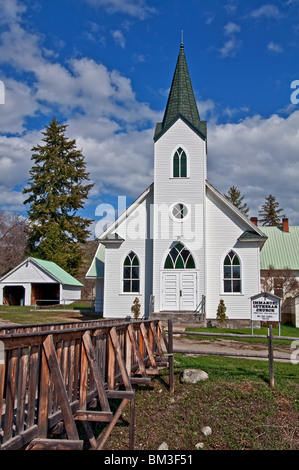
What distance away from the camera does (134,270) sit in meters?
21.2

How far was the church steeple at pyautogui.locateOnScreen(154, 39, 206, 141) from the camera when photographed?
70.5 ft

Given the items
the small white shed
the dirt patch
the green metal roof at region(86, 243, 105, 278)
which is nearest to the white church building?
the green metal roof at region(86, 243, 105, 278)

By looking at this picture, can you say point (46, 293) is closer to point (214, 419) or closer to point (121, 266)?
point (121, 266)

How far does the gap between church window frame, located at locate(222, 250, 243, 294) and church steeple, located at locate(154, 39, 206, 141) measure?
6.03 meters

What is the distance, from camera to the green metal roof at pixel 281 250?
2867 centimetres

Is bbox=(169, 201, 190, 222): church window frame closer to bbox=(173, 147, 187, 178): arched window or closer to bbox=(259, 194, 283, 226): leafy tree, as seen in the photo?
bbox=(173, 147, 187, 178): arched window

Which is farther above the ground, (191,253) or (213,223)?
(213,223)

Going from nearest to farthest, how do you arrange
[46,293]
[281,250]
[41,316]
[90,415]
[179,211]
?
[90,415]
[179,211]
[41,316]
[281,250]
[46,293]

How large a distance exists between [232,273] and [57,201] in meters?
28.6

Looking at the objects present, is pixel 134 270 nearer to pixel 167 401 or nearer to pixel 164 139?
pixel 164 139

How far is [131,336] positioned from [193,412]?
77.4 inches

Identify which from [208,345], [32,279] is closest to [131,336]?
[208,345]

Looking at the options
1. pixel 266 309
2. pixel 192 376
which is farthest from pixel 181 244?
pixel 192 376

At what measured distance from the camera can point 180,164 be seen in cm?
2108
